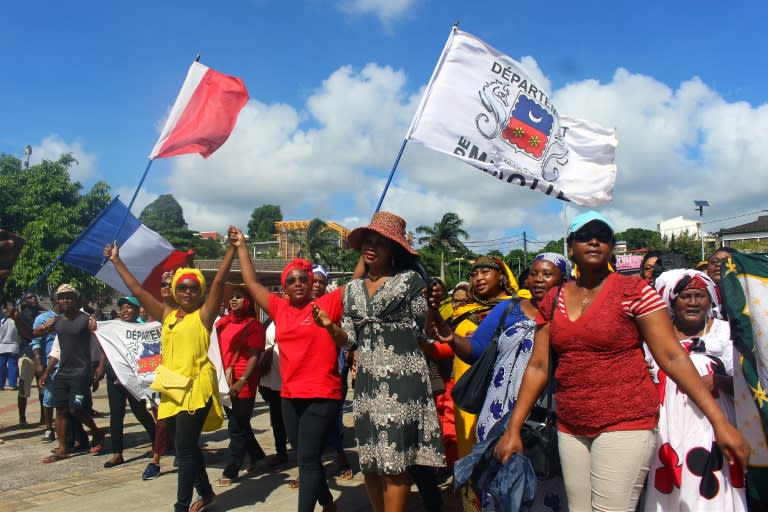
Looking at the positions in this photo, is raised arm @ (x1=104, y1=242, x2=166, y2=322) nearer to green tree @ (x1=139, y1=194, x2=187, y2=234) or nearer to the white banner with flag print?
the white banner with flag print

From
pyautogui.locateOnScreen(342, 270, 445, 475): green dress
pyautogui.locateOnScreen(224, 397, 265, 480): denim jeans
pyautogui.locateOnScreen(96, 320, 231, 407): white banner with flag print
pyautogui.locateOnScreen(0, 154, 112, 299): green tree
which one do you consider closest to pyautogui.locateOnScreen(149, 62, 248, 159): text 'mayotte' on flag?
pyautogui.locateOnScreen(96, 320, 231, 407): white banner with flag print

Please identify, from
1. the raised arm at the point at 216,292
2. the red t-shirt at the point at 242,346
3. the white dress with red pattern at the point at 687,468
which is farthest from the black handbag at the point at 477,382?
the red t-shirt at the point at 242,346

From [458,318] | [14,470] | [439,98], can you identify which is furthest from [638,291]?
[14,470]

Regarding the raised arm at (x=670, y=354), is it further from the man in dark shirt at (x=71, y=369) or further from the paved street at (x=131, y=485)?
the man in dark shirt at (x=71, y=369)

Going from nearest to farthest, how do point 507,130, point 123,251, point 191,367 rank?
point 191,367 → point 507,130 → point 123,251

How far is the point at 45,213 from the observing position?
992 inches

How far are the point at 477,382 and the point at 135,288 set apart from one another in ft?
8.78

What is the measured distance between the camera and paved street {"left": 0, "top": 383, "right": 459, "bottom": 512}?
198 inches

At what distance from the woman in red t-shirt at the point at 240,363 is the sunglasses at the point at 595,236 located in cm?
376

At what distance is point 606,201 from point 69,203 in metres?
25.6

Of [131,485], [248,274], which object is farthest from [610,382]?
[131,485]

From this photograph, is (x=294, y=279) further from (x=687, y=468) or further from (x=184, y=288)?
(x=687, y=468)

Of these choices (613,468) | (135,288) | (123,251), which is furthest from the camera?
(123,251)

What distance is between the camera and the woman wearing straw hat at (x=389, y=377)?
11.5 ft
